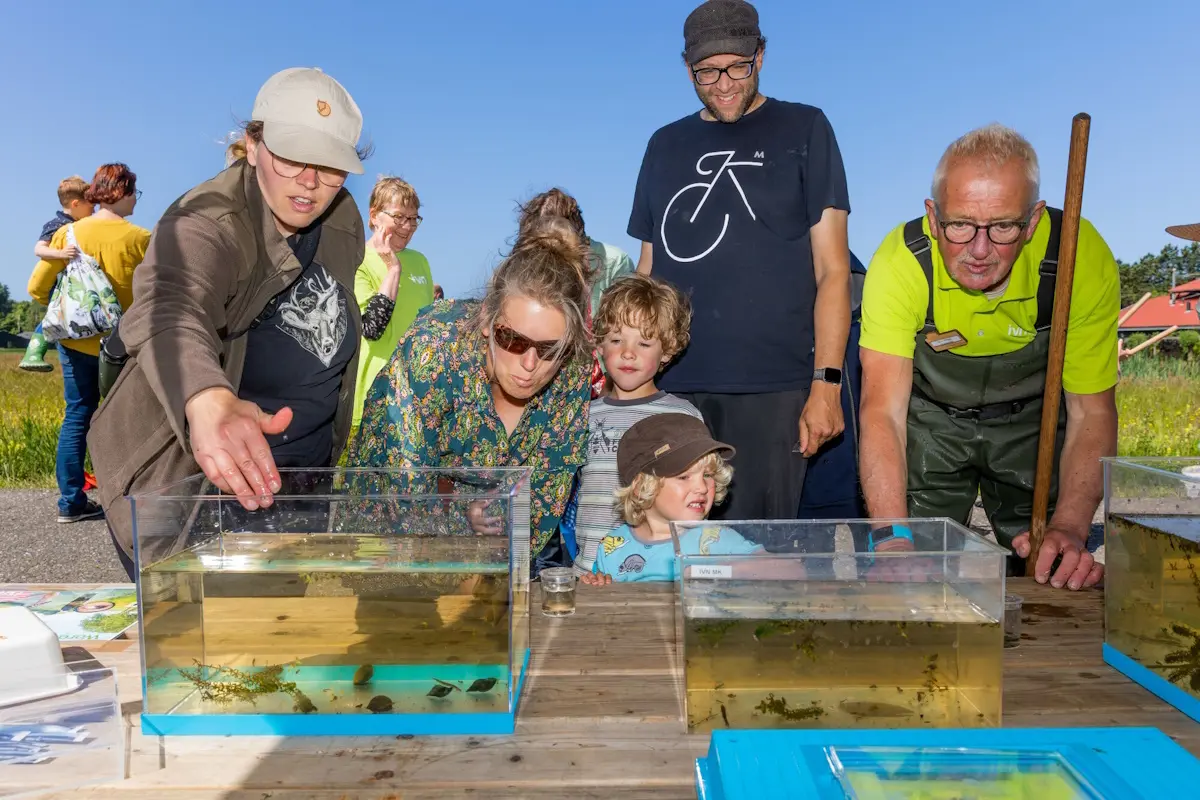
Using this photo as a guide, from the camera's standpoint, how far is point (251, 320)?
8.22 ft

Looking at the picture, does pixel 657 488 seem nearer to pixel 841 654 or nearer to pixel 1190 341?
pixel 841 654

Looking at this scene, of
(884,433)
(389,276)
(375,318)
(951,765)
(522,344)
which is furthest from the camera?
(389,276)

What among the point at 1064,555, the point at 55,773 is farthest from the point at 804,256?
the point at 55,773

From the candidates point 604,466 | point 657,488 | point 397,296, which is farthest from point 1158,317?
point 657,488

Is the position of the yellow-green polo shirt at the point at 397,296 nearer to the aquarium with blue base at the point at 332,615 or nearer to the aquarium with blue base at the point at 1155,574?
the aquarium with blue base at the point at 332,615

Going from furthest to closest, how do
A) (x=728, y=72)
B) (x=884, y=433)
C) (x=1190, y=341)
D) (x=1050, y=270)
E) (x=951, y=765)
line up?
(x=1190, y=341) → (x=728, y=72) → (x=1050, y=270) → (x=884, y=433) → (x=951, y=765)

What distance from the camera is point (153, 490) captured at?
1381 mm

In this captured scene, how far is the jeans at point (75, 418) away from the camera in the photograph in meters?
5.83

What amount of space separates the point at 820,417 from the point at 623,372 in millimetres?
711

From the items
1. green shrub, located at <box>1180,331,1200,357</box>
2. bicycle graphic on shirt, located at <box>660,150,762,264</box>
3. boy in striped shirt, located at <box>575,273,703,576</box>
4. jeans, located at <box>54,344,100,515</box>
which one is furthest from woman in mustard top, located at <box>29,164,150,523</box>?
green shrub, located at <box>1180,331,1200,357</box>

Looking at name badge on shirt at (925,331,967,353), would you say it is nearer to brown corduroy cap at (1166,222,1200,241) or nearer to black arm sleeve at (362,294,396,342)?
brown corduroy cap at (1166,222,1200,241)

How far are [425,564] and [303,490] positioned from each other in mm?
418

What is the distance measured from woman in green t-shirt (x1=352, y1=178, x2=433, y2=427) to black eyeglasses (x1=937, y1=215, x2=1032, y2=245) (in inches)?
112

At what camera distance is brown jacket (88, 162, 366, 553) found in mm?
1946
